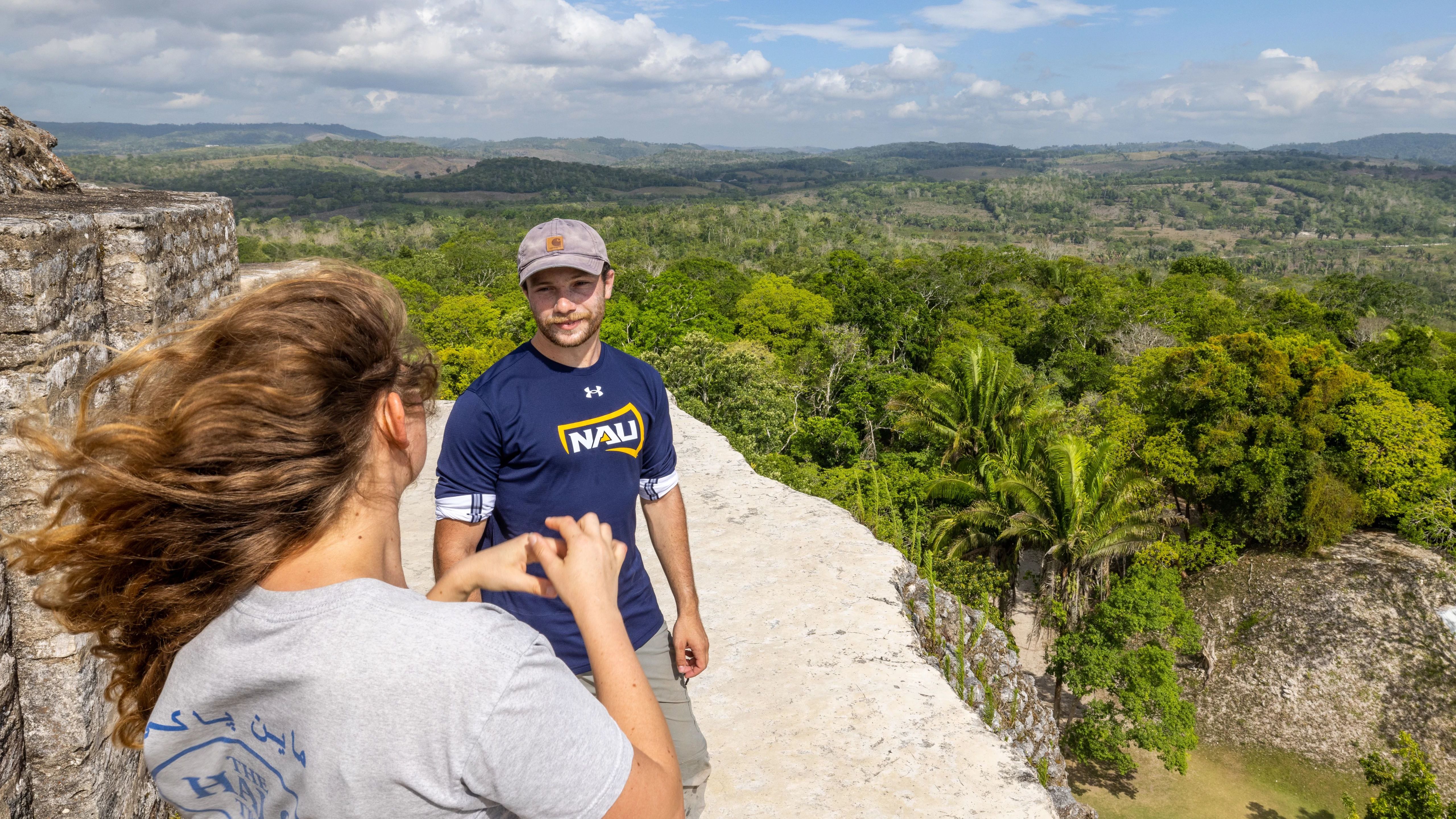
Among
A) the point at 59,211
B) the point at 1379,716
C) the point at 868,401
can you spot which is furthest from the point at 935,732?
the point at 868,401

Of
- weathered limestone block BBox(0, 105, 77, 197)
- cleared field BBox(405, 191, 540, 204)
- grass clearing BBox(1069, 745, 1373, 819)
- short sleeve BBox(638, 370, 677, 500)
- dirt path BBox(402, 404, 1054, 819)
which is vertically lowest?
grass clearing BBox(1069, 745, 1373, 819)

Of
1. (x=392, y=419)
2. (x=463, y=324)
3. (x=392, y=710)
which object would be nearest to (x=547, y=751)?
(x=392, y=710)

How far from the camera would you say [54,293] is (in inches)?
91.0

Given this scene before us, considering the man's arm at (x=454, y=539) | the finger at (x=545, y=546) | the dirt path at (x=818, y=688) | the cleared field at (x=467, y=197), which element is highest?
the cleared field at (x=467, y=197)

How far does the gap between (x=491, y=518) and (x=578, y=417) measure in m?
0.42

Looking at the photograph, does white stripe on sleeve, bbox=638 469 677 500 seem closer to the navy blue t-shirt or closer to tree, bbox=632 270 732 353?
the navy blue t-shirt

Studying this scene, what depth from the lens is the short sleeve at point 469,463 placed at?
2.28m

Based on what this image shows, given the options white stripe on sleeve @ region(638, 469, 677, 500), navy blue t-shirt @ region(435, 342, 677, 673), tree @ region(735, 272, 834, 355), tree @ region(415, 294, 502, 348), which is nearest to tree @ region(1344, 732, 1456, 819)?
white stripe on sleeve @ region(638, 469, 677, 500)

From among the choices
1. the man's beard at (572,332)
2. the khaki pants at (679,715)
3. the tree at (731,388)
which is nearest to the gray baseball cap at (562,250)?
the man's beard at (572,332)

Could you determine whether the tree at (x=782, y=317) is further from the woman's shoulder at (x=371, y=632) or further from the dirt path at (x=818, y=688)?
the woman's shoulder at (x=371, y=632)

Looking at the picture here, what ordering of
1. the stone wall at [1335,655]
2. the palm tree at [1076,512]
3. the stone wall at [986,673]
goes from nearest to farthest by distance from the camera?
the stone wall at [986,673] < the palm tree at [1076,512] < the stone wall at [1335,655]

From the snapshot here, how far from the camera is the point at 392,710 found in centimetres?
98

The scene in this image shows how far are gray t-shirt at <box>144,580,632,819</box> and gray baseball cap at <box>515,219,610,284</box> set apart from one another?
61.3 inches

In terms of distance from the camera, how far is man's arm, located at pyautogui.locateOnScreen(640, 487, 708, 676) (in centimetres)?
258
